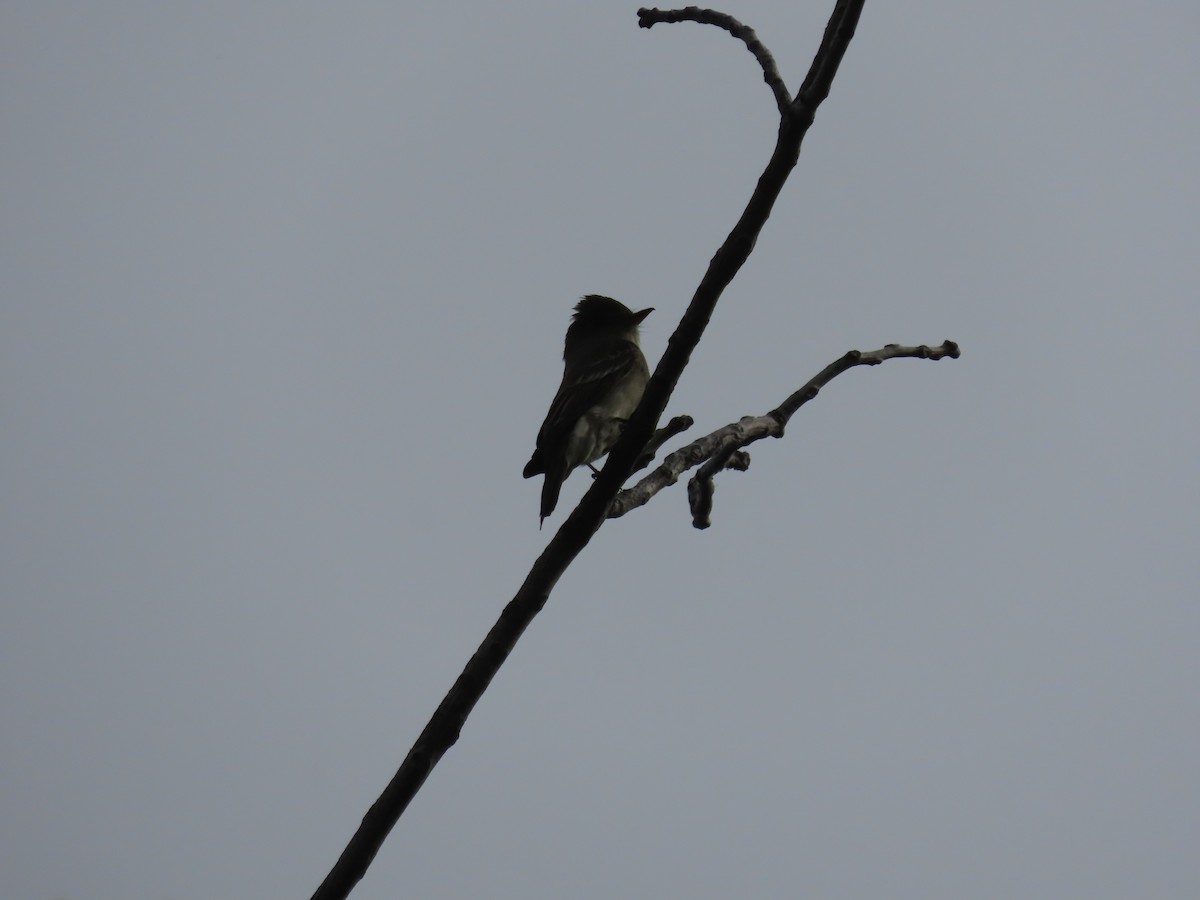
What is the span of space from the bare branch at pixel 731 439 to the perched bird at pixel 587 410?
1.95 metres

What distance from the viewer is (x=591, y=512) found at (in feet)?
13.4

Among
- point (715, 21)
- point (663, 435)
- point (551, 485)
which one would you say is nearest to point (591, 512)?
point (663, 435)

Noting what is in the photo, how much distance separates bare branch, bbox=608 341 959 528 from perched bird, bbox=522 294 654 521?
6.41 feet

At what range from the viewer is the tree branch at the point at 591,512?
3311 mm

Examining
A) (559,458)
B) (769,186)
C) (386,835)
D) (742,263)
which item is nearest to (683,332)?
(742,263)

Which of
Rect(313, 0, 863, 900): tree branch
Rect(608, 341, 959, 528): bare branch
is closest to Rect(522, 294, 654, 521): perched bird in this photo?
Rect(608, 341, 959, 528): bare branch

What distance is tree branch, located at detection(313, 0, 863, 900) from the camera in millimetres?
3311

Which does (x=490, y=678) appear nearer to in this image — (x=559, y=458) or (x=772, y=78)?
(x=772, y=78)

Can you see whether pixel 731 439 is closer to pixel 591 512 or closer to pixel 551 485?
pixel 591 512

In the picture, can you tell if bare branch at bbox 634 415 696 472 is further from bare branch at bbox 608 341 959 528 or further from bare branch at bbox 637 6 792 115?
bare branch at bbox 637 6 792 115

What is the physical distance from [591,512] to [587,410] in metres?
3.71

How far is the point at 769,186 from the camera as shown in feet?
12.6

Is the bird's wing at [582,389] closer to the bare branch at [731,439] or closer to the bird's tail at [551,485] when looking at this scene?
the bird's tail at [551,485]

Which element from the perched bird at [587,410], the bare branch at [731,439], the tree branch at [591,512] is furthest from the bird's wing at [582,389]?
the tree branch at [591,512]
